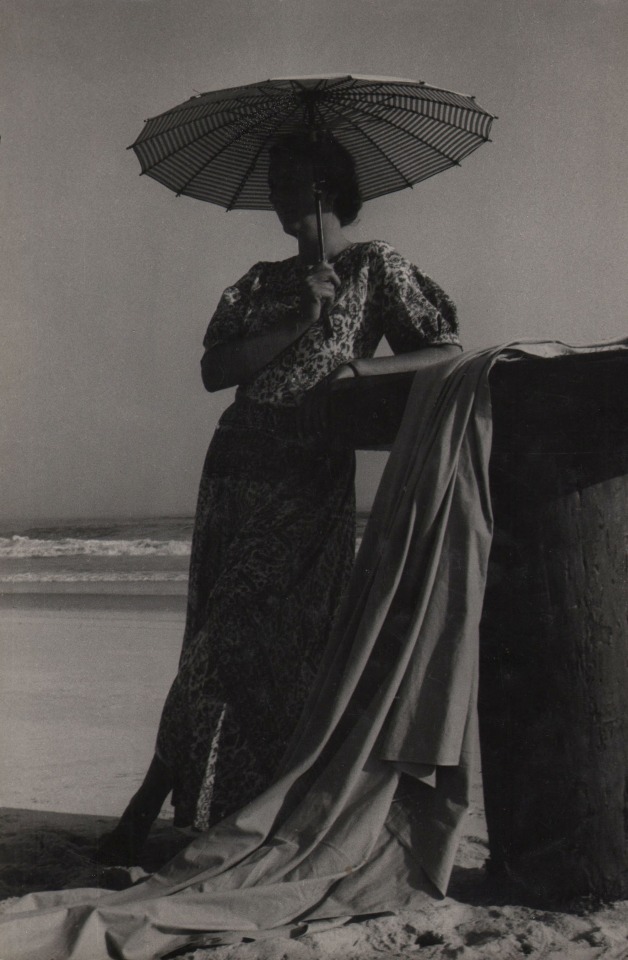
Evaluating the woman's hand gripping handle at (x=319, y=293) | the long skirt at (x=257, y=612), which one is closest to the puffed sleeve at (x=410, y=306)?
the woman's hand gripping handle at (x=319, y=293)

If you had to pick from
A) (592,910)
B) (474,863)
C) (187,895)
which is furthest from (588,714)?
(187,895)

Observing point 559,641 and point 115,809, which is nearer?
point 559,641

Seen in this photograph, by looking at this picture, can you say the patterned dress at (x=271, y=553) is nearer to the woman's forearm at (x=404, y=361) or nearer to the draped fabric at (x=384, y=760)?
the woman's forearm at (x=404, y=361)

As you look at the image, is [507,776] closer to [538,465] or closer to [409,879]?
[409,879]

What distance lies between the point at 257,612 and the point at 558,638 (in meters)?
1.09

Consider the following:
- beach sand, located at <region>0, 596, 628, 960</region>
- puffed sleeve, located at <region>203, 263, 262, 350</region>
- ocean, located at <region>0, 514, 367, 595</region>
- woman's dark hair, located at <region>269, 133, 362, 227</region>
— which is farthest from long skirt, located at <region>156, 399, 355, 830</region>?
ocean, located at <region>0, 514, 367, 595</region>

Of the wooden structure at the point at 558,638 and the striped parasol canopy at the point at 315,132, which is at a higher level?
the striped parasol canopy at the point at 315,132

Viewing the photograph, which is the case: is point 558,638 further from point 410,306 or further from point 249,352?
point 249,352

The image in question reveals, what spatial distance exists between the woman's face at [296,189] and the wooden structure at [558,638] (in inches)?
48.1

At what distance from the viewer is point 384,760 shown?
2.54m

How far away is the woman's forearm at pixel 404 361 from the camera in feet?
10.0

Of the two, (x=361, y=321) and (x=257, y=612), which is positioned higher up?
(x=361, y=321)

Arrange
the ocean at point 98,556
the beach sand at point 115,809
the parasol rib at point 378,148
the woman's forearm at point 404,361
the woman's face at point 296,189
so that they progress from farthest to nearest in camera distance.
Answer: the ocean at point 98,556 → the parasol rib at point 378,148 → the woman's face at point 296,189 → the woman's forearm at point 404,361 → the beach sand at point 115,809

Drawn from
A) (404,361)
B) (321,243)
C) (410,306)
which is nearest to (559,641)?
(404,361)
